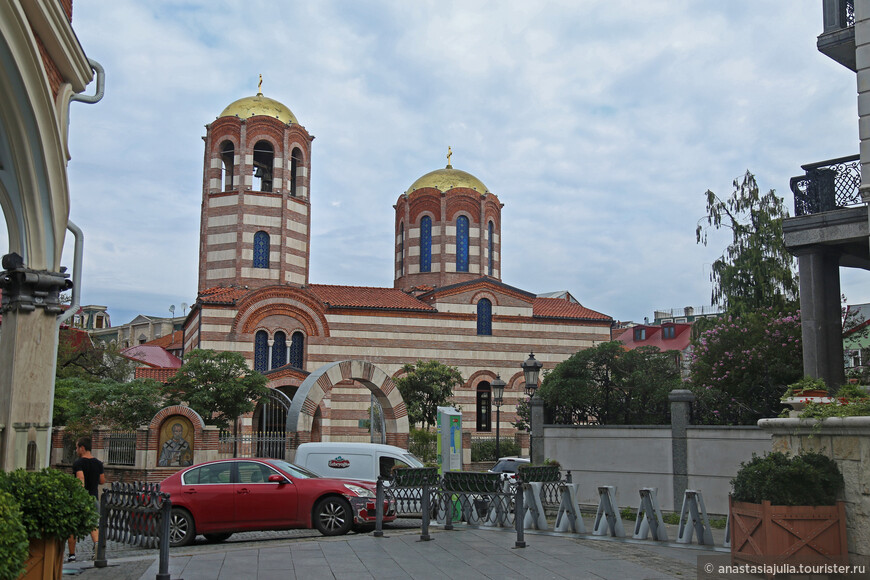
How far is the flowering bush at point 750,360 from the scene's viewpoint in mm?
19719

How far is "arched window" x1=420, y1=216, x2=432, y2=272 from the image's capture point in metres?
40.7

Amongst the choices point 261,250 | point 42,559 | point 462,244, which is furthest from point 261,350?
point 42,559

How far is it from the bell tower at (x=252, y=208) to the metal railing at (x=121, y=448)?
36.8 ft

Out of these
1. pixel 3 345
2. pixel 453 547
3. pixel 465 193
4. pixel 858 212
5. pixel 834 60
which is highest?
pixel 465 193

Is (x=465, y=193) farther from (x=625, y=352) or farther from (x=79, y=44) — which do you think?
(x=79, y=44)

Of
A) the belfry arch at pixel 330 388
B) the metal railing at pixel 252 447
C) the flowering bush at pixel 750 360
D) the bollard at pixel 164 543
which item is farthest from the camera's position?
the metal railing at pixel 252 447

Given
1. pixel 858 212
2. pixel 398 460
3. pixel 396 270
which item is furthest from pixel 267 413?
pixel 858 212

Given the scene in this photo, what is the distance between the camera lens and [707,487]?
50.9ft

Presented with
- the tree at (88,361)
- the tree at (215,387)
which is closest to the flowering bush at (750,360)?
the tree at (215,387)

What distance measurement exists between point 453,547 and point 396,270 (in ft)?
105

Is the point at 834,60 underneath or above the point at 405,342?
above

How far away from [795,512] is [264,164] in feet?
100

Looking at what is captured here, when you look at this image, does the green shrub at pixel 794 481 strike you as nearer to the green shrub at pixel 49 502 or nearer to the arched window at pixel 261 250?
the green shrub at pixel 49 502

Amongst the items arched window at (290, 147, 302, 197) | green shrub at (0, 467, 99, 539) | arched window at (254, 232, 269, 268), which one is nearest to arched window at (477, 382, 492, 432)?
arched window at (254, 232, 269, 268)
